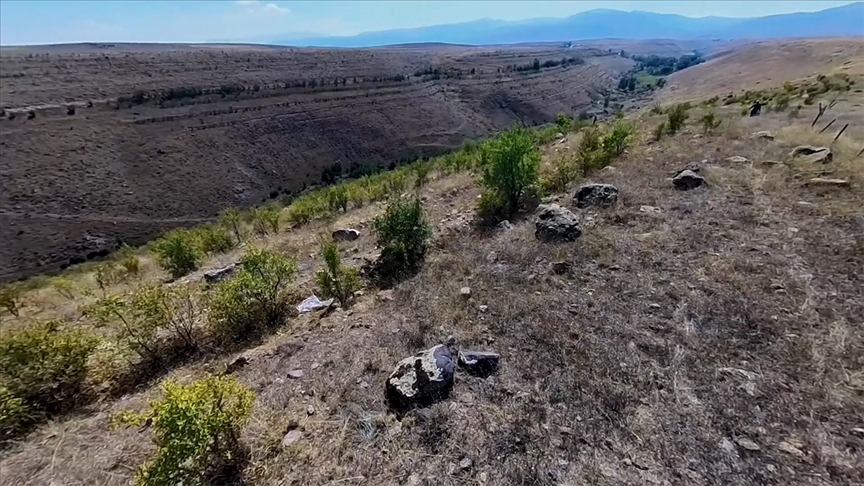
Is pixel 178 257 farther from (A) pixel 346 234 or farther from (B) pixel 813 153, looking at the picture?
(B) pixel 813 153

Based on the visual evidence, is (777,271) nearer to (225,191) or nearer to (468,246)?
(468,246)

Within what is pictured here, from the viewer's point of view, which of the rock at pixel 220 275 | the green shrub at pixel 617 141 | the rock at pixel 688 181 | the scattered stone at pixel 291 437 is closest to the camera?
the scattered stone at pixel 291 437

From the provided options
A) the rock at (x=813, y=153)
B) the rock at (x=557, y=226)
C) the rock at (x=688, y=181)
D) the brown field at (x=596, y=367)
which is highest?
the rock at (x=813, y=153)

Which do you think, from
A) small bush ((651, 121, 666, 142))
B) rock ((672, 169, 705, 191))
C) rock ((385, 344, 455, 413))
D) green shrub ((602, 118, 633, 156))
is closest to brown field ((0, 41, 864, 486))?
rock ((385, 344, 455, 413))

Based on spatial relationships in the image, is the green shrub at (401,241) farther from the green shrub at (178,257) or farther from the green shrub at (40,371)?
the green shrub at (178,257)

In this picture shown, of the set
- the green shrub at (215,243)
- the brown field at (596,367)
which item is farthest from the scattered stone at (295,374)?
the green shrub at (215,243)

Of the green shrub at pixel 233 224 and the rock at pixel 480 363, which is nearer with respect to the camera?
the rock at pixel 480 363

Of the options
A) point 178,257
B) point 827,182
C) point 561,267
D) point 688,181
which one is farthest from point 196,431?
point 827,182
